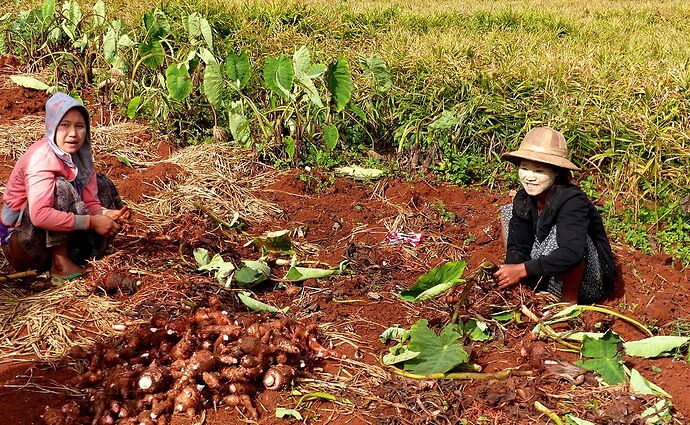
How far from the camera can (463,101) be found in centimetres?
437

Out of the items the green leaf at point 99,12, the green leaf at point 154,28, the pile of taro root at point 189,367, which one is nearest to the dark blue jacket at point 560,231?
the pile of taro root at point 189,367

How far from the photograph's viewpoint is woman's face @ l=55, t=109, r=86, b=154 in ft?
9.23

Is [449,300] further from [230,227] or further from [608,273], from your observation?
[230,227]

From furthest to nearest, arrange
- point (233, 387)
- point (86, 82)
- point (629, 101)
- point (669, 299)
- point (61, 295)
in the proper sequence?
1. point (86, 82)
2. point (629, 101)
3. point (669, 299)
4. point (61, 295)
5. point (233, 387)

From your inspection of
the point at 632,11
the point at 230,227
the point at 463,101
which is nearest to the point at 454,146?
the point at 463,101

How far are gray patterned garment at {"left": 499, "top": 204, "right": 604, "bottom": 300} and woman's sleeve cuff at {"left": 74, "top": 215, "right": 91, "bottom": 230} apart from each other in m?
1.81

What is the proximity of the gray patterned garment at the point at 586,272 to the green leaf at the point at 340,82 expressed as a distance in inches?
61.2

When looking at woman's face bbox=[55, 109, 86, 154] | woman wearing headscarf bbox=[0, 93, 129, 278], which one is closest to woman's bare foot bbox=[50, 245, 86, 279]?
woman wearing headscarf bbox=[0, 93, 129, 278]

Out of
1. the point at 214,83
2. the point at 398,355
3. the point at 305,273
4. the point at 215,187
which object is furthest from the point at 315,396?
the point at 214,83

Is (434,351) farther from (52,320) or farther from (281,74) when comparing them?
(281,74)

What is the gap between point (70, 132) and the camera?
2.82 metres

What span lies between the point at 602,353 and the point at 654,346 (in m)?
0.24

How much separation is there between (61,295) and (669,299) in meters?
2.47

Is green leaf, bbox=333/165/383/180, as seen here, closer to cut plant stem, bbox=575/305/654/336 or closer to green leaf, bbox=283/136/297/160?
green leaf, bbox=283/136/297/160
